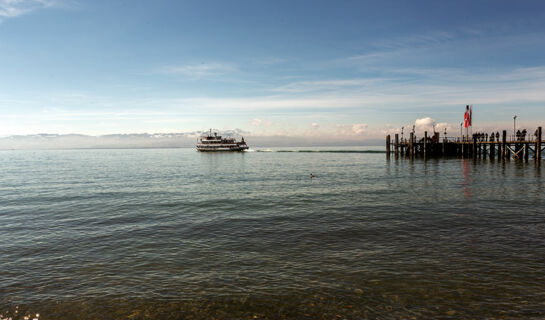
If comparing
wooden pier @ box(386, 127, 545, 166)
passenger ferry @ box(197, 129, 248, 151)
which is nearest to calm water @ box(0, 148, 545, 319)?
wooden pier @ box(386, 127, 545, 166)

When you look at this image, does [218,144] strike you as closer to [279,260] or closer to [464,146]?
[464,146]

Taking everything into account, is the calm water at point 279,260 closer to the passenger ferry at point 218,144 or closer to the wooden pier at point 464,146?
the wooden pier at point 464,146

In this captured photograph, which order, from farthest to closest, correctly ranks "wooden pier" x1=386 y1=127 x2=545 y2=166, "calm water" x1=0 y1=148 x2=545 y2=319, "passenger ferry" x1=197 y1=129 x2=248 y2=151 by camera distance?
"passenger ferry" x1=197 y1=129 x2=248 y2=151 → "wooden pier" x1=386 y1=127 x2=545 y2=166 → "calm water" x1=0 y1=148 x2=545 y2=319

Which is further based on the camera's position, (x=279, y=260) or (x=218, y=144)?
(x=218, y=144)

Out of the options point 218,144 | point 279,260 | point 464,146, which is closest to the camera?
point 279,260

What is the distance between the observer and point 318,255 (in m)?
11.1

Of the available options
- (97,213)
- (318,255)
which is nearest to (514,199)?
(318,255)

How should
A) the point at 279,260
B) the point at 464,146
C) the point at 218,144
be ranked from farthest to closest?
the point at 218,144 → the point at 464,146 → the point at 279,260

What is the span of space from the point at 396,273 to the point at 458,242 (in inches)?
176

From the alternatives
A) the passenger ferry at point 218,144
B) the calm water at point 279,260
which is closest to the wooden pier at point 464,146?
the calm water at point 279,260

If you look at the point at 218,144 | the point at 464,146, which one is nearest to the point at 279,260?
the point at 464,146

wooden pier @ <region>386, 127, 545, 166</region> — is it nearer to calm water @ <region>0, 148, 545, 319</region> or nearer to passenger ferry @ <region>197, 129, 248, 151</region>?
calm water @ <region>0, 148, 545, 319</region>

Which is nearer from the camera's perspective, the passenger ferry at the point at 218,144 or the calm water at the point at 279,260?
the calm water at the point at 279,260

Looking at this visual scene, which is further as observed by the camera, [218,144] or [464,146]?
[218,144]
